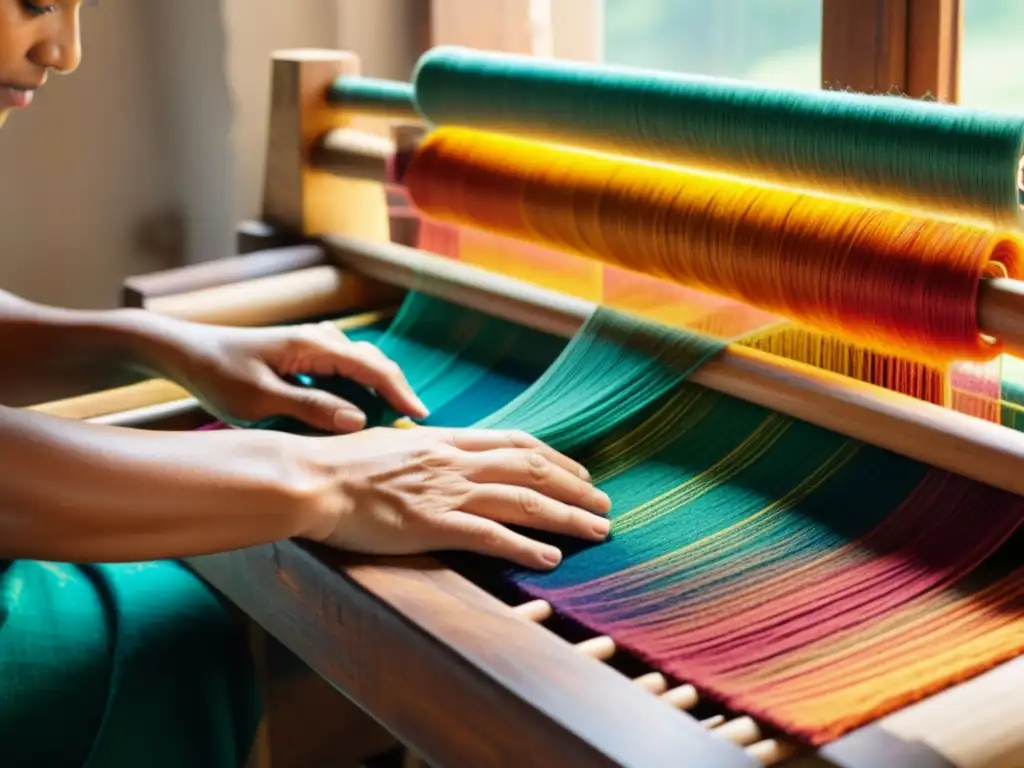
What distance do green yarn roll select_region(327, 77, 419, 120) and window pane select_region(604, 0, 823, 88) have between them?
478mm

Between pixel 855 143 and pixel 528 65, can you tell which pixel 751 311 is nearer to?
pixel 855 143

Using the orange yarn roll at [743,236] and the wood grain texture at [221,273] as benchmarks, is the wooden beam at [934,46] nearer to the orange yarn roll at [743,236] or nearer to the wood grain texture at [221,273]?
the orange yarn roll at [743,236]

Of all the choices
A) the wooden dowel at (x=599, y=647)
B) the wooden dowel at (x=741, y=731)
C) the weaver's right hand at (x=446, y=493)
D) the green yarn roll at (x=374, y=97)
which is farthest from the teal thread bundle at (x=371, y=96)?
the wooden dowel at (x=741, y=731)

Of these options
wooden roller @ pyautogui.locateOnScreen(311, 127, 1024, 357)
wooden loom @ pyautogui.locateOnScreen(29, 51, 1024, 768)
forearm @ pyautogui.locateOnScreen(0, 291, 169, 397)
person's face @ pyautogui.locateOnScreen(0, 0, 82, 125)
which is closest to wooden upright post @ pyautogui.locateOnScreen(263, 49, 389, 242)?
wooden roller @ pyautogui.locateOnScreen(311, 127, 1024, 357)

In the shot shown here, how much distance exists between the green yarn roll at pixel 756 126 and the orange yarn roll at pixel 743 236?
2cm

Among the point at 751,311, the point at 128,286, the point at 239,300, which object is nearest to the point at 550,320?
the point at 751,311

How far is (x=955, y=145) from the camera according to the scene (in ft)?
2.94

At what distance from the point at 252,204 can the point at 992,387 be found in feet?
4.19

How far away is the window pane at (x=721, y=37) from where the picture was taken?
1688mm

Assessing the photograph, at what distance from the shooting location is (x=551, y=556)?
0.91 metres

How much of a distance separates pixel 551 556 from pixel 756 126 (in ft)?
1.21

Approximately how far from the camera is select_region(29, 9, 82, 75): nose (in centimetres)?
95

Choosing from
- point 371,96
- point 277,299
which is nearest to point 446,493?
point 277,299

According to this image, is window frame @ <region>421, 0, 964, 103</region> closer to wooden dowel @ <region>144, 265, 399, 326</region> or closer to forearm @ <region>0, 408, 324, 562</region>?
wooden dowel @ <region>144, 265, 399, 326</region>
